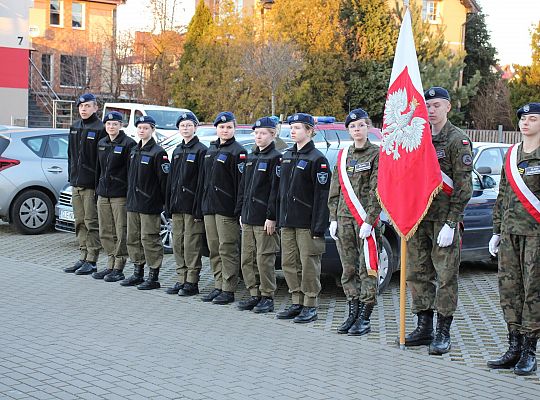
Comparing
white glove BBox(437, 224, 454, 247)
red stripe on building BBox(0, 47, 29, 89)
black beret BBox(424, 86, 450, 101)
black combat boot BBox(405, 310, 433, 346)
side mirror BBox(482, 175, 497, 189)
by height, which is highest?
red stripe on building BBox(0, 47, 29, 89)

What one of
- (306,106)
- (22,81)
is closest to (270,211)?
(22,81)

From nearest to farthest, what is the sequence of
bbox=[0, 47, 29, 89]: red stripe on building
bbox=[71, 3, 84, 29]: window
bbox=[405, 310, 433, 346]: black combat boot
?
bbox=[405, 310, 433, 346]: black combat boot, bbox=[0, 47, 29, 89]: red stripe on building, bbox=[71, 3, 84, 29]: window

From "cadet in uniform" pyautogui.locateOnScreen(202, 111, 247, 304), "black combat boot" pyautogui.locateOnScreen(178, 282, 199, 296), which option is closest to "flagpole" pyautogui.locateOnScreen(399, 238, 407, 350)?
"cadet in uniform" pyautogui.locateOnScreen(202, 111, 247, 304)

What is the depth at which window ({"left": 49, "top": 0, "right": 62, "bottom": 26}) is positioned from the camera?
159ft

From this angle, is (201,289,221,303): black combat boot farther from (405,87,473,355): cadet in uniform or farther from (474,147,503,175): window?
(474,147,503,175): window

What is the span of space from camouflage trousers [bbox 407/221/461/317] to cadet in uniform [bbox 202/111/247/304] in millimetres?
2411

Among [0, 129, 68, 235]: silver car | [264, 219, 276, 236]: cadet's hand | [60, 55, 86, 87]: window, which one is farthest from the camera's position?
[60, 55, 86, 87]: window

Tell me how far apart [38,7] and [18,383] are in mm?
44883

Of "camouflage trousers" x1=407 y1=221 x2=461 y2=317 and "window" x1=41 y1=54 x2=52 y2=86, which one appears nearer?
"camouflage trousers" x1=407 y1=221 x2=461 y2=317

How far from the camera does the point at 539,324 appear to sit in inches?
263

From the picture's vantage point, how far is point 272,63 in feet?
120

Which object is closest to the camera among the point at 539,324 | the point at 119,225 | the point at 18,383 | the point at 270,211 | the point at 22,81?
the point at 18,383

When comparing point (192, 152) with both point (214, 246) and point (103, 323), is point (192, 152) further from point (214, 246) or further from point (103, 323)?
point (103, 323)

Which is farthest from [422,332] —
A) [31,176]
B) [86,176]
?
[31,176]
